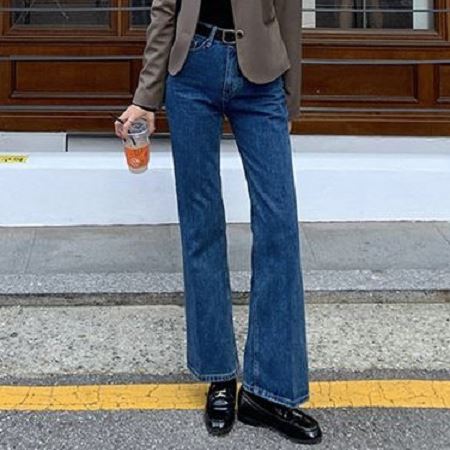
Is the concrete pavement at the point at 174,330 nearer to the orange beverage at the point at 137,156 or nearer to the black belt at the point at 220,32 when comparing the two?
the orange beverage at the point at 137,156

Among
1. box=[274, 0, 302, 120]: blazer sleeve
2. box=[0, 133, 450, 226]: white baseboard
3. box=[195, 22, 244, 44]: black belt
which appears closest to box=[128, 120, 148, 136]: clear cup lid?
box=[195, 22, 244, 44]: black belt

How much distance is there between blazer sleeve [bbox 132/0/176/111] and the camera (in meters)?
2.83

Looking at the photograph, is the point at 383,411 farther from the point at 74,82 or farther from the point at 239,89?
Result: the point at 74,82

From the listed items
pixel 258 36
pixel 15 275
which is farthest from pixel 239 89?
pixel 15 275

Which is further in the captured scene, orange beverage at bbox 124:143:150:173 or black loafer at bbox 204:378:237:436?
black loafer at bbox 204:378:237:436

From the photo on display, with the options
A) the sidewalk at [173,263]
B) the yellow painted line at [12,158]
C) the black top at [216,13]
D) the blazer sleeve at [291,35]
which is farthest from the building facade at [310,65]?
the black top at [216,13]

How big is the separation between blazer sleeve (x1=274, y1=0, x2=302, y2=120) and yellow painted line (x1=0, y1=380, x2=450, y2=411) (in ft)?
4.13

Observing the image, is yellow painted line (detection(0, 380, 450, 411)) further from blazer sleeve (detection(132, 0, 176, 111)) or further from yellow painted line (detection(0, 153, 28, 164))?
yellow painted line (detection(0, 153, 28, 164))

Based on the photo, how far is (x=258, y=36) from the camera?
2.76 m

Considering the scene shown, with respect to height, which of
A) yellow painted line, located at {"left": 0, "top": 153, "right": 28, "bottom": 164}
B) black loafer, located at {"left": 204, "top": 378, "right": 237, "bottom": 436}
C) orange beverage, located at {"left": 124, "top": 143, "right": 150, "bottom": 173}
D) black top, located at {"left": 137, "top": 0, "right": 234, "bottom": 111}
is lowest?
black loafer, located at {"left": 204, "top": 378, "right": 237, "bottom": 436}

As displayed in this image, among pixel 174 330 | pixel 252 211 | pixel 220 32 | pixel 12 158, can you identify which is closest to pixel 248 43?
pixel 220 32

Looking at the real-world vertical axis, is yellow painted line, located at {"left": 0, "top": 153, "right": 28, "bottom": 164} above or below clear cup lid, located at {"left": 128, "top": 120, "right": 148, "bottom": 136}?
below

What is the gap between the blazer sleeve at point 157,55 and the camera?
2826 millimetres

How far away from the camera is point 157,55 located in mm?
2842
